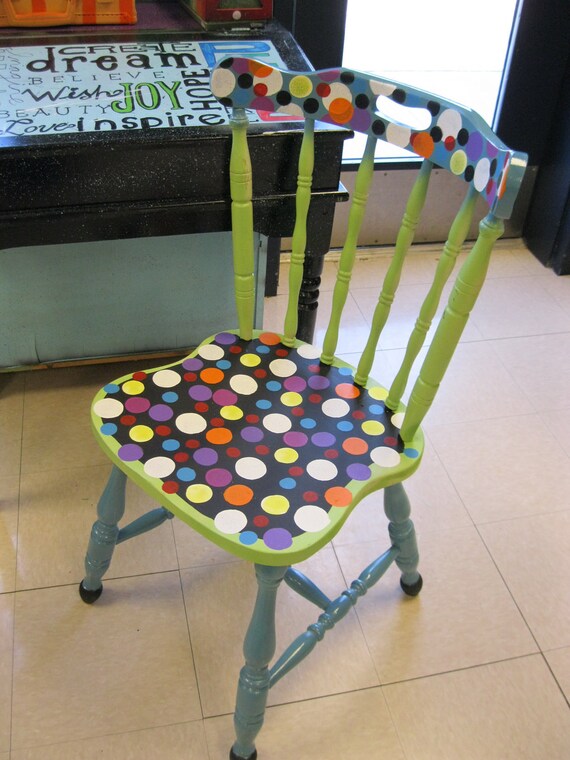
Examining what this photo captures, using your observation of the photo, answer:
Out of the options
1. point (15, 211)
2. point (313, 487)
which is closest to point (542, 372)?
point (313, 487)

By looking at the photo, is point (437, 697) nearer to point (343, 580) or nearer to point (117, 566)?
point (343, 580)

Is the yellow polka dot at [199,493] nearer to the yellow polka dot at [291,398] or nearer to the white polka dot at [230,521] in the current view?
the white polka dot at [230,521]

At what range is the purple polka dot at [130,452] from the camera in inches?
40.8

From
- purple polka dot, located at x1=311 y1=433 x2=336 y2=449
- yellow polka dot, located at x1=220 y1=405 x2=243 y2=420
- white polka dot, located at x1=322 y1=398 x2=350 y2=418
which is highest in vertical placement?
white polka dot, located at x1=322 y1=398 x2=350 y2=418

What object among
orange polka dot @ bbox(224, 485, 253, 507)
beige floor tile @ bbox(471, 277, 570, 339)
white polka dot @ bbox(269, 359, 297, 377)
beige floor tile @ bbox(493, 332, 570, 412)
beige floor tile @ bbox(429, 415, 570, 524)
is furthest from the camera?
beige floor tile @ bbox(471, 277, 570, 339)

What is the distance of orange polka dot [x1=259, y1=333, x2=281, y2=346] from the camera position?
1257 millimetres

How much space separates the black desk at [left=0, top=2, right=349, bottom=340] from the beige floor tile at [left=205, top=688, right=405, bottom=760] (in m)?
0.75

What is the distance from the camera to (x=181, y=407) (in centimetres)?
112

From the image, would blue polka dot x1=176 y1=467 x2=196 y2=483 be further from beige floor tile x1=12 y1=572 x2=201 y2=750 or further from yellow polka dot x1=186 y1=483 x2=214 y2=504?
beige floor tile x1=12 y1=572 x2=201 y2=750

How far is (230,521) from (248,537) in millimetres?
34

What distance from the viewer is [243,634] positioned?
1.35 meters

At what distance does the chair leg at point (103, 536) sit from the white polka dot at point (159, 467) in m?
0.17

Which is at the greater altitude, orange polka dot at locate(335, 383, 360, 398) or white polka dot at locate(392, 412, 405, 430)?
white polka dot at locate(392, 412, 405, 430)

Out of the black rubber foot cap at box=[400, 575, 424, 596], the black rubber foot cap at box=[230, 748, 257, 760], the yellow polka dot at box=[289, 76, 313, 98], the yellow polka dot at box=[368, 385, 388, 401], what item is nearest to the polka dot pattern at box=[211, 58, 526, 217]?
the yellow polka dot at box=[289, 76, 313, 98]
